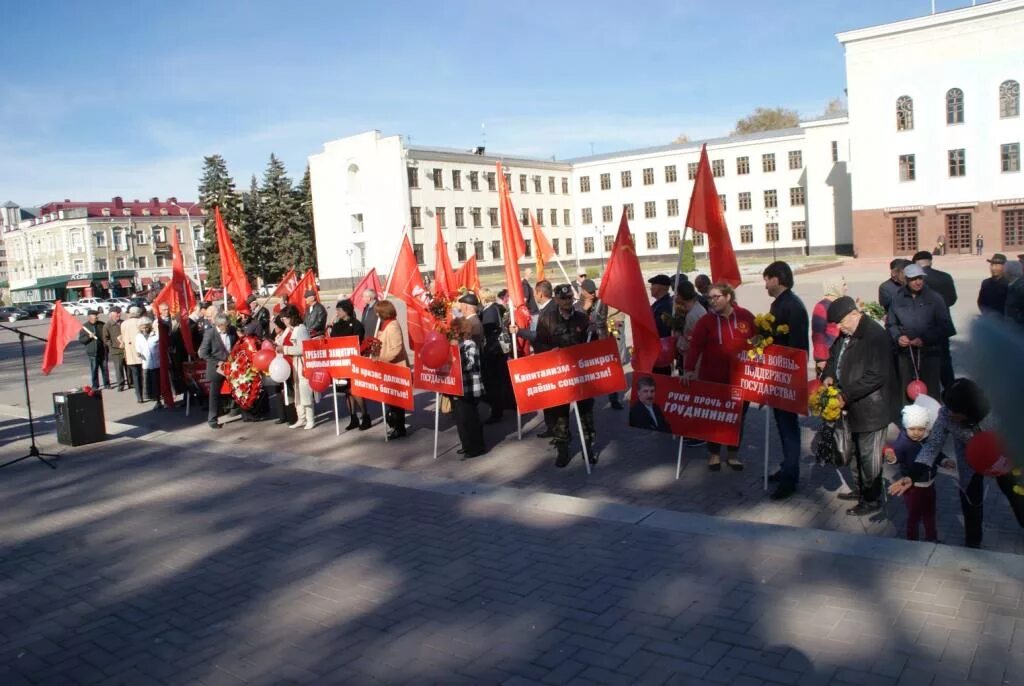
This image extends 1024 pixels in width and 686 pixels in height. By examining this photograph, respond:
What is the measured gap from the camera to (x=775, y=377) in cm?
768

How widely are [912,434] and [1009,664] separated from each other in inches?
70.8

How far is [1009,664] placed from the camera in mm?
4422

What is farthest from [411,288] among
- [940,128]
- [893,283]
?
[940,128]

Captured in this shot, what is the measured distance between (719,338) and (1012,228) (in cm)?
5142

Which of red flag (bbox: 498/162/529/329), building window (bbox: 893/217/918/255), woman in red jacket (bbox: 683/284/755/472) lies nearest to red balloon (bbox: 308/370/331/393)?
red flag (bbox: 498/162/529/329)

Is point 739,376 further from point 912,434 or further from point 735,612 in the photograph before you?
point 735,612

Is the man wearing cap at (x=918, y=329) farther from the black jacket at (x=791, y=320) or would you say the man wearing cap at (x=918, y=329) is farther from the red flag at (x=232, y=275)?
the red flag at (x=232, y=275)

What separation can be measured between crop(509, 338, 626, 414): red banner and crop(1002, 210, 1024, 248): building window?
50863 mm

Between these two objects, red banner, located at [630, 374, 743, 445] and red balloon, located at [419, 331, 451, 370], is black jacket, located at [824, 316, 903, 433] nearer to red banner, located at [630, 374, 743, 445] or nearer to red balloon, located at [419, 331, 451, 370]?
red banner, located at [630, 374, 743, 445]

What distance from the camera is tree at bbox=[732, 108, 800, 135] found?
9638 centimetres

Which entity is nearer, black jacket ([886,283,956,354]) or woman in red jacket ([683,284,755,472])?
woman in red jacket ([683,284,755,472])

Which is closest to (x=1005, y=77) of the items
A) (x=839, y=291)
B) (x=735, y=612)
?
(x=839, y=291)

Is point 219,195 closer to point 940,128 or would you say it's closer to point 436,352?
point 940,128

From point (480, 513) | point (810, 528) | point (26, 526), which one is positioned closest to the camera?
point (810, 528)
